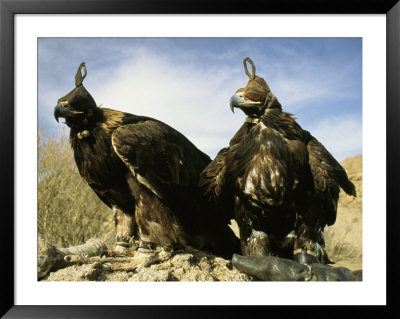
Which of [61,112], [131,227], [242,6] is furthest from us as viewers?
[131,227]

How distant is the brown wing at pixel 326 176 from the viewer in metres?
4.46

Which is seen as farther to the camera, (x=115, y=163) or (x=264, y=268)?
(x=115, y=163)

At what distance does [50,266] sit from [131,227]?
908 millimetres

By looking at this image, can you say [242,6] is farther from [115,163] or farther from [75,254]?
[75,254]

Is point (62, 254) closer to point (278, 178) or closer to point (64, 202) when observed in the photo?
point (64, 202)

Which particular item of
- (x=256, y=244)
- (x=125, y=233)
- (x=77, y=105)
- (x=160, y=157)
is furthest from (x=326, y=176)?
(x=77, y=105)

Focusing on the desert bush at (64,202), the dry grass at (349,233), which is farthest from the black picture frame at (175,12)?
the desert bush at (64,202)

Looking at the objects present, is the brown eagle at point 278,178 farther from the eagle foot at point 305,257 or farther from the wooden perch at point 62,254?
the wooden perch at point 62,254

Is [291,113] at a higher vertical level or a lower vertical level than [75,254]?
higher

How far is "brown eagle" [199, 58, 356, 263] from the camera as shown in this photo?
4.46 metres

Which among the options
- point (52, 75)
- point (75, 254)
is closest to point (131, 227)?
point (75, 254)

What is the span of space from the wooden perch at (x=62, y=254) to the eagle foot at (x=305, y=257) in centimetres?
199

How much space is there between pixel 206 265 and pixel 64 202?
1.63 metres

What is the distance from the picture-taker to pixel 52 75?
4660 millimetres
